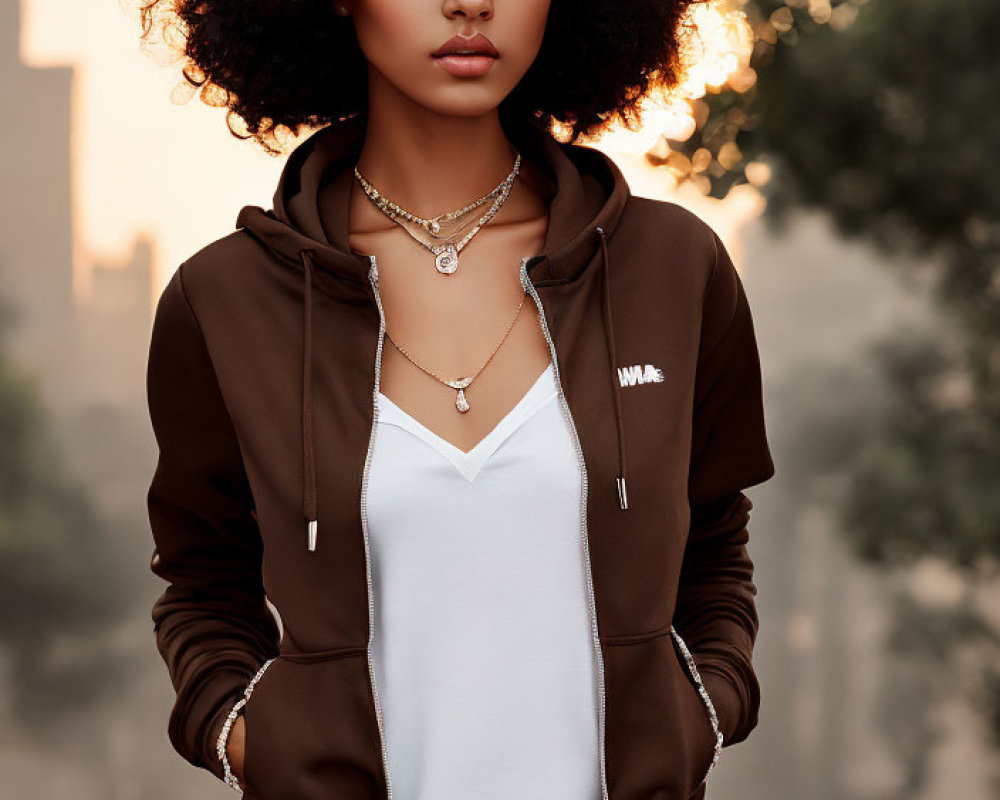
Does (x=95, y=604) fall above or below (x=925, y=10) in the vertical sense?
below

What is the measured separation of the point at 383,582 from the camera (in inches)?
63.3

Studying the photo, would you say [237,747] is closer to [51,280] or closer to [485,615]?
[485,615]

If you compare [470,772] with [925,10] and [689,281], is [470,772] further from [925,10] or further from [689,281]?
[925,10]

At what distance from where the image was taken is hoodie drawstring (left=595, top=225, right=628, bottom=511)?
5.26 feet

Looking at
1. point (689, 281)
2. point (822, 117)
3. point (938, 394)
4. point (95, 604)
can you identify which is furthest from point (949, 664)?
point (689, 281)

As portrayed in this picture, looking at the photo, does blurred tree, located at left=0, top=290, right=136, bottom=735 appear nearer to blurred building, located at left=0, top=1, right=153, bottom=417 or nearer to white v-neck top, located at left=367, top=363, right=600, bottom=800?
blurred building, located at left=0, top=1, right=153, bottom=417

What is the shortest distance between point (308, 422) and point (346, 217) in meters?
0.29

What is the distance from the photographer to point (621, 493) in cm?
160

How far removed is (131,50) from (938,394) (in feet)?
12.0

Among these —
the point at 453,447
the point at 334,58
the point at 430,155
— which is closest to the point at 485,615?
the point at 453,447

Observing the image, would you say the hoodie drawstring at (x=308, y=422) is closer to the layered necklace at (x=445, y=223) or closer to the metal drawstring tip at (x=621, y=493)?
the layered necklace at (x=445, y=223)

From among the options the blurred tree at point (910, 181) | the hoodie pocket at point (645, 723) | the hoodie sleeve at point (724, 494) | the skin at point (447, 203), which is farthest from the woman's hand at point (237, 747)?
the blurred tree at point (910, 181)

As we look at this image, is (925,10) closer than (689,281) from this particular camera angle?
No

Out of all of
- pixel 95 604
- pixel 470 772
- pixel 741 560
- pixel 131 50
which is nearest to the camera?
pixel 470 772
